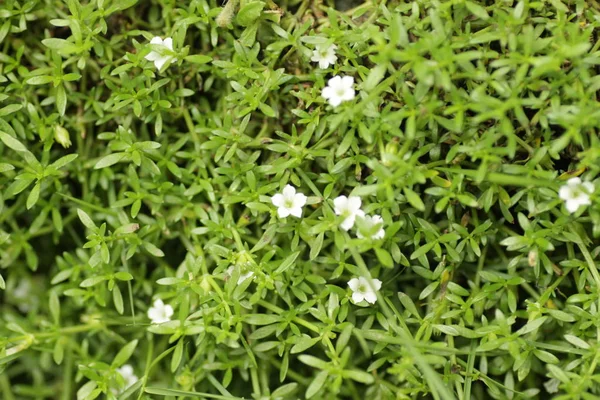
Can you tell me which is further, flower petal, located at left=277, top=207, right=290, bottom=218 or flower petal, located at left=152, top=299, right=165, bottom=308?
flower petal, located at left=152, top=299, right=165, bottom=308

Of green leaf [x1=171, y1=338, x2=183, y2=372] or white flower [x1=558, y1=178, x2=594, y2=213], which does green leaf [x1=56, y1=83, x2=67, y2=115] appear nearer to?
green leaf [x1=171, y1=338, x2=183, y2=372]

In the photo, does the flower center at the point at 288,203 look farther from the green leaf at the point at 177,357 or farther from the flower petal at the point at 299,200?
the green leaf at the point at 177,357

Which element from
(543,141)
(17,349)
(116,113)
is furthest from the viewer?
(116,113)

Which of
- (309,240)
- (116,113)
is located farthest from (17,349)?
(309,240)

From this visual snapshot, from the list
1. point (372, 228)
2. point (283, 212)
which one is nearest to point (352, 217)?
point (372, 228)

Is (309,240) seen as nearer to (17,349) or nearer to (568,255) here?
(568,255)

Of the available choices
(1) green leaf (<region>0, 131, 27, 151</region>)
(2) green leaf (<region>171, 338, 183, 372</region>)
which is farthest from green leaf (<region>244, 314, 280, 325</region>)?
(1) green leaf (<region>0, 131, 27, 151</region>)
